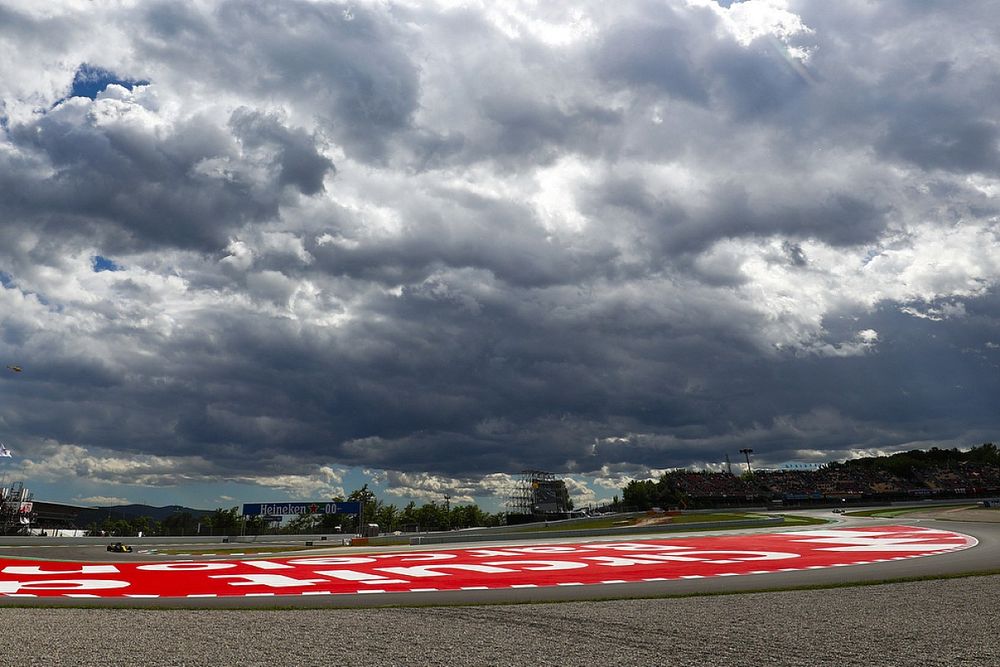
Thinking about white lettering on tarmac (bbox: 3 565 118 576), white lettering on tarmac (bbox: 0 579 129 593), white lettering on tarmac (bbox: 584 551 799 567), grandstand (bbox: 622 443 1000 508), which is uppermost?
white lettering on tarmac (bbox: 0 579 129 593)

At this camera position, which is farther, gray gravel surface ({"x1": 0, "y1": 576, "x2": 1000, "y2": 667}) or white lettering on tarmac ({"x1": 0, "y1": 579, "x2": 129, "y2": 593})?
white lettering on tarmac ({"x1": 0, "y1": 579, "x2": 129, "y2": 593})

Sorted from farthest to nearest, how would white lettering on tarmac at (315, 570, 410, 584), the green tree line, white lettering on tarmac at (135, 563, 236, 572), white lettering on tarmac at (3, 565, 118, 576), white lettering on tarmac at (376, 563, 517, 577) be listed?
the green tree line
white lettering on tarmac at (135, 563, 236, 572)
white lettering on tarmac at (3, 565, 118, 576)
white lettering on tarmac at (376, 563, 517, 577)
white lettering on tarmac at (315, 570, 410, 584)

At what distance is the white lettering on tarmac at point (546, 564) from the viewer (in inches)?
902

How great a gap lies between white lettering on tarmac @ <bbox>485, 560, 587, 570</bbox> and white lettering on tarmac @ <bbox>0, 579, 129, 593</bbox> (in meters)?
13.4

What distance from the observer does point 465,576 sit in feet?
67.9

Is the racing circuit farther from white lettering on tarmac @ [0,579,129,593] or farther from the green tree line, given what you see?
the green tree line

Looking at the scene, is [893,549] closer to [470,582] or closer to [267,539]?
[470,582]

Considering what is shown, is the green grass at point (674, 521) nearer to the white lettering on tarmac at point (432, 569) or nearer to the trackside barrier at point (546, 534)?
the trackside barrier at point (546, 534)

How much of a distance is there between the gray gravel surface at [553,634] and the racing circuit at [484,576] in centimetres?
233

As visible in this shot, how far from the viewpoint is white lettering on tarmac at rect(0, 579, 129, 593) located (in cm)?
1858

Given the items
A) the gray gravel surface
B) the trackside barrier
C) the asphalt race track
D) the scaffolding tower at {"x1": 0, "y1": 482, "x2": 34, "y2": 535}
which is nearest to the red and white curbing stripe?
the asphalt race track

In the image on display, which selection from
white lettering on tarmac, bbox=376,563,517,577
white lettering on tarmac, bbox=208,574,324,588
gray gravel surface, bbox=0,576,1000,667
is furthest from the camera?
white lettering on tarmac, bbox=376,563,517,577

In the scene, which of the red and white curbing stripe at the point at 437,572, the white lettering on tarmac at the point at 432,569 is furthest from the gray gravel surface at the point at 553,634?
the white lettering on tarmac at the point at 432,569

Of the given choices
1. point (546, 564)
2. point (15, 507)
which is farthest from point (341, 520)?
point (546, 564)
